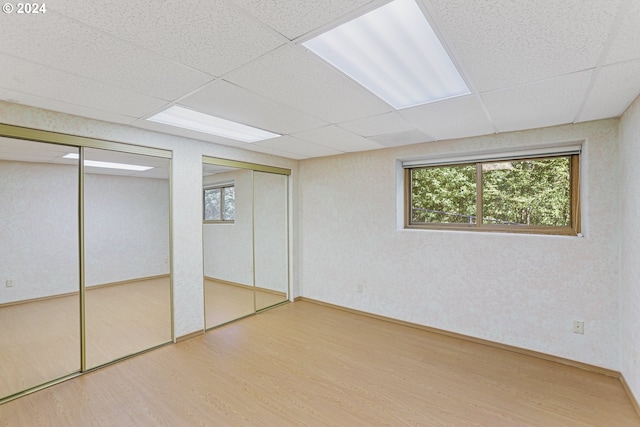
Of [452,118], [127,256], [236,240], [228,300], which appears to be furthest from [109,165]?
[452,118]

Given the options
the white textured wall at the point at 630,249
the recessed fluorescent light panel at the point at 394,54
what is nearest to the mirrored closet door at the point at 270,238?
the recessed fluorescent light panel at the point at 394,54

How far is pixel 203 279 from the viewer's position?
354 cm

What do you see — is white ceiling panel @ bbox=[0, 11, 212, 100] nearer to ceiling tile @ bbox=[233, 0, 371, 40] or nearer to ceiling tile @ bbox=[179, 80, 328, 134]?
ceiling tile @ bbox=[179, 80, 328, 134]

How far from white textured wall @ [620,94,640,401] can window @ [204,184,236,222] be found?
411 centimetres

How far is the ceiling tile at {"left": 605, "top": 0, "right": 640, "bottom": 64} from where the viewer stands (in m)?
1.14

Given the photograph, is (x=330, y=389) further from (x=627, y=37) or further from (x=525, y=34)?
(x=627, y=37)

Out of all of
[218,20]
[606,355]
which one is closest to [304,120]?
[218,20]

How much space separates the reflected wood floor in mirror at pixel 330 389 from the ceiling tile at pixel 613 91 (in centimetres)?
233

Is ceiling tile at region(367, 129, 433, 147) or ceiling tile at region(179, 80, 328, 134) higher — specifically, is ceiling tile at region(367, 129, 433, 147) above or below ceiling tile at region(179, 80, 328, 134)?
above

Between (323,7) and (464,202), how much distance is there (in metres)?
3.06

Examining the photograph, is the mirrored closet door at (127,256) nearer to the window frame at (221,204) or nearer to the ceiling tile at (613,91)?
the window frame at (221,204)

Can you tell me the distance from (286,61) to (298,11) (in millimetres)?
426

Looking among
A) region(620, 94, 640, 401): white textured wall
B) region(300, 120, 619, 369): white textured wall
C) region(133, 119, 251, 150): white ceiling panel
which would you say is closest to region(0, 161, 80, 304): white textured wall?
region(133, 119, 251, 150): white ceiling panel

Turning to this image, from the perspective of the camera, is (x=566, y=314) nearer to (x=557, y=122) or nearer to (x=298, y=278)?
(x=557, y=122)
